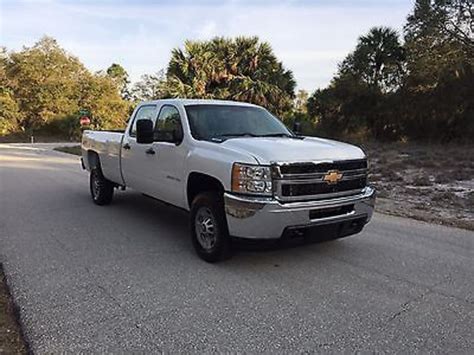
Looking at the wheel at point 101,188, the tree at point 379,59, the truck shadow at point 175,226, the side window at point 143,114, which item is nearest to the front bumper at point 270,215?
the truck shadow at point 175,226

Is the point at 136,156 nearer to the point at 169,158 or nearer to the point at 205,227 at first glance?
the point at 169,158

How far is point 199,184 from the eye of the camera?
211 inches

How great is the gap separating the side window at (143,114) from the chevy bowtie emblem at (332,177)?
2.97 meters

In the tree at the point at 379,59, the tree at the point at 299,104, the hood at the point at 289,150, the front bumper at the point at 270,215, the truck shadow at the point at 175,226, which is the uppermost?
the tree at the point at 379,59

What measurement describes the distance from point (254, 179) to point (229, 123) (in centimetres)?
158

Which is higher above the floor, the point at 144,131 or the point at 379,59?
the point at 379,59

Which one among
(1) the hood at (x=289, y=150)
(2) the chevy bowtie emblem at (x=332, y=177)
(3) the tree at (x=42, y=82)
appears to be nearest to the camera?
(1) the hood at (x=289, y=150)

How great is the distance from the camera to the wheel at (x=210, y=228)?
16.1 feet

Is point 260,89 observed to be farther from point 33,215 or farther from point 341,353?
point 341,353

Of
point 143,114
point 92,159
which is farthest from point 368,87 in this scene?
point 143,114

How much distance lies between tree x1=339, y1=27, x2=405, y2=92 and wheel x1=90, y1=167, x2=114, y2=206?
71.8 ft

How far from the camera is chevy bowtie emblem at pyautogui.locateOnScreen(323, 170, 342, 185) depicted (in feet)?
15.7

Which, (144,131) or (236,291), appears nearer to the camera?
(236,291)

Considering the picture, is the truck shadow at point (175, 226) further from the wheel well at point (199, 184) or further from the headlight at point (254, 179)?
the wheel well at point (199, 184)
